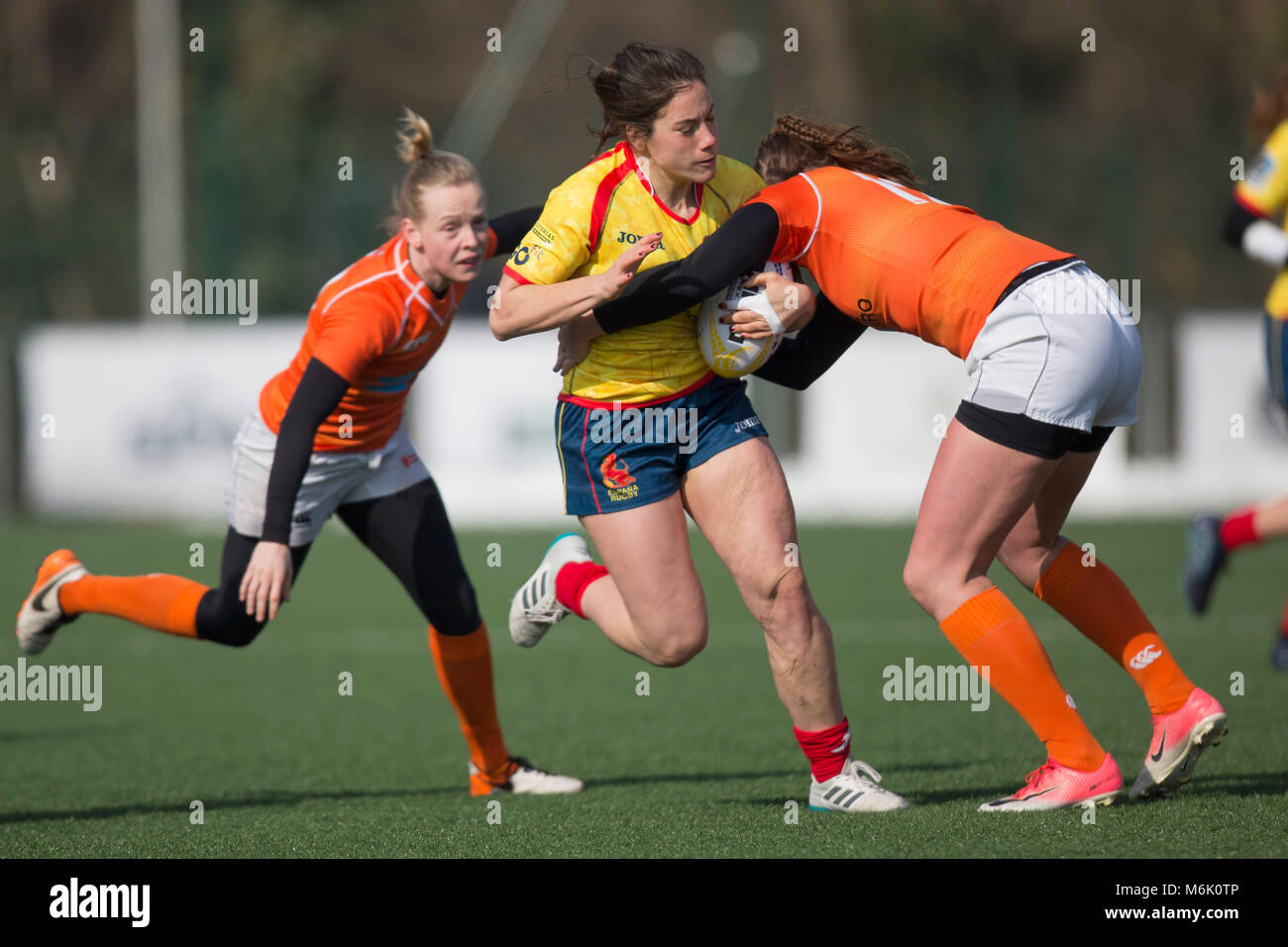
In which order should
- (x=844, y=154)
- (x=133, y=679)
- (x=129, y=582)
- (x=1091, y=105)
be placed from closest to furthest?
1. (x=844, y=154)
2. (x=129, y=582)
3. (x=133, y=679)
4. (x=1091, y=105)

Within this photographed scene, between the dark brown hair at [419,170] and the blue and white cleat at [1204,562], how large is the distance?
3162 millimetres

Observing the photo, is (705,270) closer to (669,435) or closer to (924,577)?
(669,435)

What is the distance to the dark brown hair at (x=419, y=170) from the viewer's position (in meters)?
4.70

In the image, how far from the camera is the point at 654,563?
15.1ft

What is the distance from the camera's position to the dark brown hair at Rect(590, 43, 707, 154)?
14.1ft

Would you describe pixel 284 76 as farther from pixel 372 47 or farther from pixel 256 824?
pixel 256 824

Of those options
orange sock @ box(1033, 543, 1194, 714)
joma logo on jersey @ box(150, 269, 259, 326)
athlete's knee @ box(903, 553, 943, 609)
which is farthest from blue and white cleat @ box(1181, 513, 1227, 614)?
joma logo on jersey @ box(150, 269, 259, 326)

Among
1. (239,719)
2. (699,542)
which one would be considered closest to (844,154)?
(239,719)

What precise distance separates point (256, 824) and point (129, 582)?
1246 mm

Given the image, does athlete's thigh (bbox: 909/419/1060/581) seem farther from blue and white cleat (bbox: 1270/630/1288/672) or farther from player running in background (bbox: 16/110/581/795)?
blue and white cleat (bbox: 1270/630/1288/672)

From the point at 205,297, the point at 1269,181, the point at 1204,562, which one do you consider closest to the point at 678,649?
the point at 1204,562

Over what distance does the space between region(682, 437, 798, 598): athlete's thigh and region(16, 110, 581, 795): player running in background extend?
3.25 feet

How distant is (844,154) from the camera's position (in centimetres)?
442

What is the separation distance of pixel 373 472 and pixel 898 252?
6.62 ft
